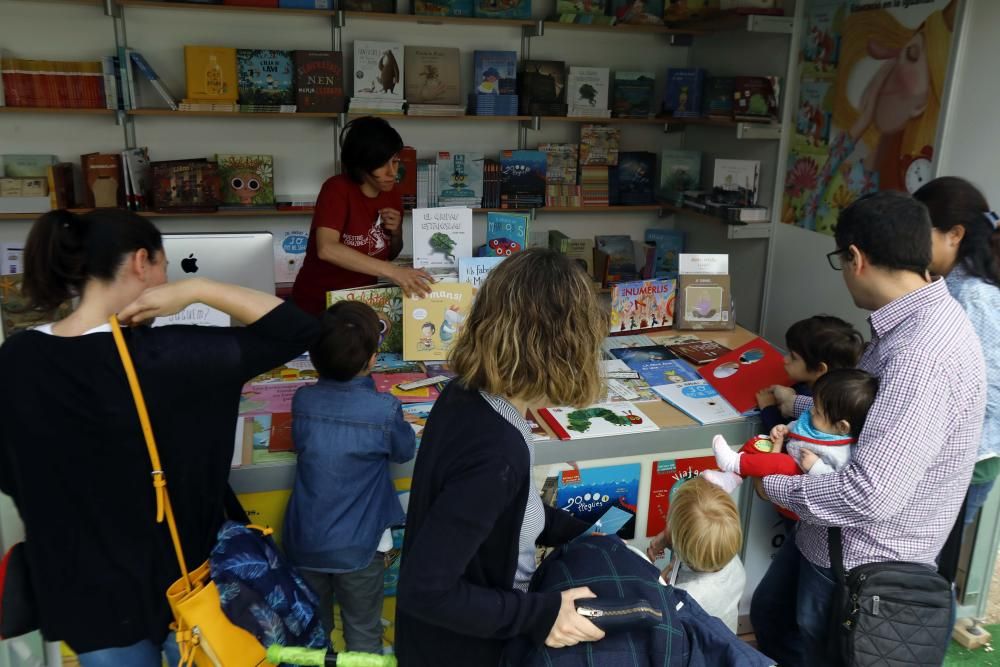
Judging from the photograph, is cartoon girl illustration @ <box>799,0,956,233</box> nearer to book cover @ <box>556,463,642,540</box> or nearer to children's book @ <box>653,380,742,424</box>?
children's book @ <box>653,380,742,424</box>

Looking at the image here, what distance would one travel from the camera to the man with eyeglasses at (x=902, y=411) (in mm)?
1583

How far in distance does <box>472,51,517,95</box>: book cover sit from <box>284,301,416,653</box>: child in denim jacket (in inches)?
127

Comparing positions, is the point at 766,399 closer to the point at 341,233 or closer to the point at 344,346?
the point at 344,346

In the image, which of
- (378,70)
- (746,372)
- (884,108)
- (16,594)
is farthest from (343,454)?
(378,70)

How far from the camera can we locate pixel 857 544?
174cm

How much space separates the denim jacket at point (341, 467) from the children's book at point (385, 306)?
693 millimetres

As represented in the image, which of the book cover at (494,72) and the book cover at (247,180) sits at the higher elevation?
the book cover at (494,72)

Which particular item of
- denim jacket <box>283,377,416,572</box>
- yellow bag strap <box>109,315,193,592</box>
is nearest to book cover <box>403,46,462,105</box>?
denim jacket <box>283,377,416,572</box>

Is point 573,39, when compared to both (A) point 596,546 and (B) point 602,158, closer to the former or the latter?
(B) point 602,158

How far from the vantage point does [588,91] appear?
16.6 ft

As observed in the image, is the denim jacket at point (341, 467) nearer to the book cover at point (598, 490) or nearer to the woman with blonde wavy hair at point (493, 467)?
the book cover at point (598, 490)

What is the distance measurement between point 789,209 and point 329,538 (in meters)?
3.24

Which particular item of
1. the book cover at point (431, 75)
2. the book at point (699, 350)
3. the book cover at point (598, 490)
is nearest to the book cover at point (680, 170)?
the book cover at point (431, 75)

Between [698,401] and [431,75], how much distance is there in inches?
121
